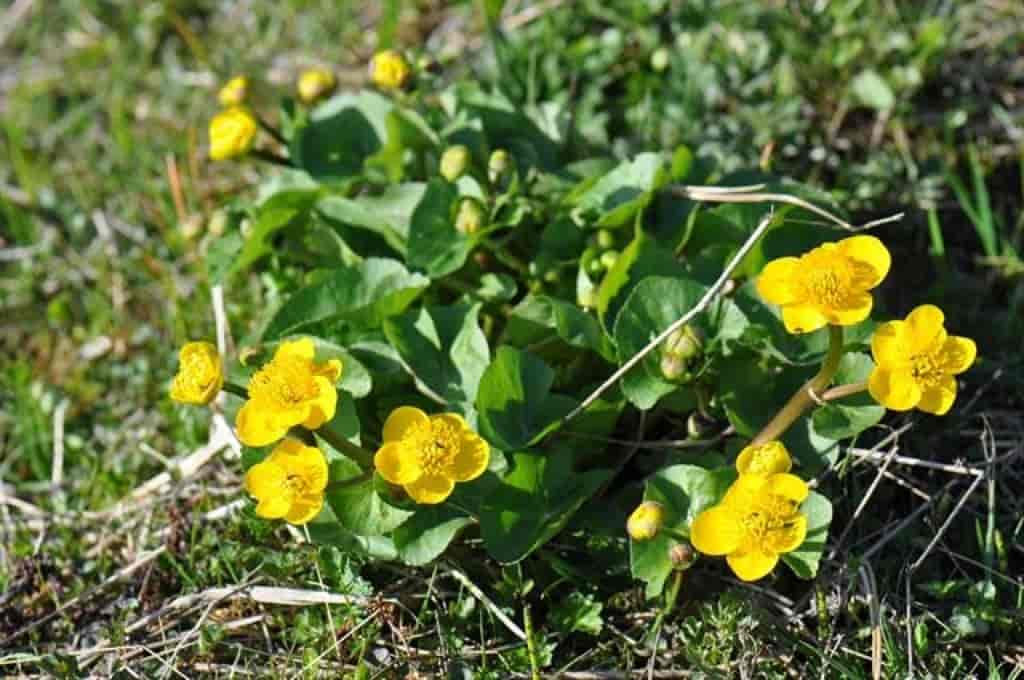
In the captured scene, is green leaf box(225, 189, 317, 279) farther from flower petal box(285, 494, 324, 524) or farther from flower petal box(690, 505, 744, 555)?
flower petal box(690, 505, 744, 555)

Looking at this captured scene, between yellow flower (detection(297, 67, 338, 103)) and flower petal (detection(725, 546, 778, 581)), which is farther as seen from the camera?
yellow flower (detection(297, 67, 338, 103))

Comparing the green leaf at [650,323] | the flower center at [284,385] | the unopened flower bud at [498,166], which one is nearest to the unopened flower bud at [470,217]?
the unopened flower bud at [498,166]

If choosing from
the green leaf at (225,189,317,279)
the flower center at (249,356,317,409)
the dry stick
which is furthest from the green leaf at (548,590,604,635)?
the green leaf at (225,189,317,279)

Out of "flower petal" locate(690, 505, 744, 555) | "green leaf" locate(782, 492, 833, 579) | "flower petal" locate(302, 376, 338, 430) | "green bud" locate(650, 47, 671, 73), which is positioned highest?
"flower petal" locate(302, 376, 338, 430)

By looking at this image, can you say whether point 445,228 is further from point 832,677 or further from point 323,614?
point 832,677

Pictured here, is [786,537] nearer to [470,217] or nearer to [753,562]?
[753,562]

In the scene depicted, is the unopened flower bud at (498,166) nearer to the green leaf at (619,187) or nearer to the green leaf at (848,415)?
the green leaf at (619,187)

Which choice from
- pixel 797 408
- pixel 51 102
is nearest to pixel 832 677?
pixel 797 408

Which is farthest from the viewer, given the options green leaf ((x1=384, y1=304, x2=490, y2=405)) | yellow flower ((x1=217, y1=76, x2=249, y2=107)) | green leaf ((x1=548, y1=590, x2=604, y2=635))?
yellow flower ((x1=217, y1=76, x2=249, y2=107))
